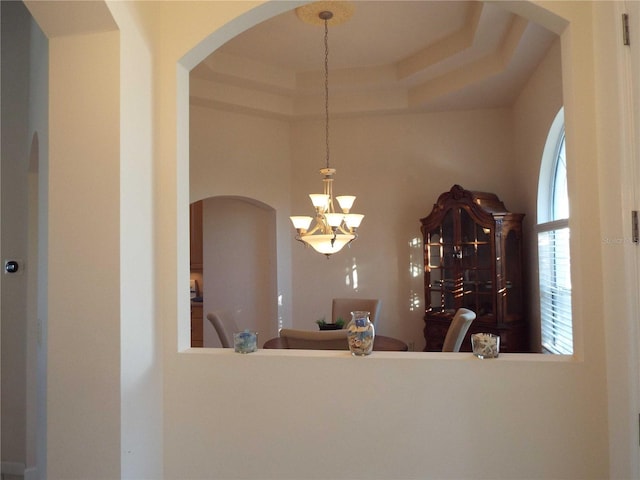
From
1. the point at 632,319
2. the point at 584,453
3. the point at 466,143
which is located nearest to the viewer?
the point at 632,319

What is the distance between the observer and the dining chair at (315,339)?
266cm

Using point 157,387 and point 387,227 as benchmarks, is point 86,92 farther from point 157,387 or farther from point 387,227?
point 387,227

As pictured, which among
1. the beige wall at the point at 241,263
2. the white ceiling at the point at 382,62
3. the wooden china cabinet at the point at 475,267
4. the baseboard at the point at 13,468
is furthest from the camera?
the beige wall at the point at 241,263

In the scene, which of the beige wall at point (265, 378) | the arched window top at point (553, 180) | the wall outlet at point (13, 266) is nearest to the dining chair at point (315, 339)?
the beige wall at point (265, 378)

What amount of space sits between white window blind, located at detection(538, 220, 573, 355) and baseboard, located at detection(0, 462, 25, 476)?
12.4 feet

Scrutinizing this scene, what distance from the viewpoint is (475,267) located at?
4168 millimetres

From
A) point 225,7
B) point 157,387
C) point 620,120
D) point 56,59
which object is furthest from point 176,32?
point 620,120

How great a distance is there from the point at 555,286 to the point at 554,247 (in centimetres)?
30

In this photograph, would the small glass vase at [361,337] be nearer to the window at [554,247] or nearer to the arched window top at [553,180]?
the window at [554,247]

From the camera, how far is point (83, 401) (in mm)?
1659

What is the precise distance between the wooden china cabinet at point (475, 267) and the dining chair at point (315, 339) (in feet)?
6.28

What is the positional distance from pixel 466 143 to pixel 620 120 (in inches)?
135

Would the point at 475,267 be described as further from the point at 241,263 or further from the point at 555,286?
the point at 241,263

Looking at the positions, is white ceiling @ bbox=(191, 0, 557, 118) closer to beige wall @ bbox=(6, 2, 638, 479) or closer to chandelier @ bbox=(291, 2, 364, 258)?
chandelier @ bbox=(291, 2, 364, 258)
